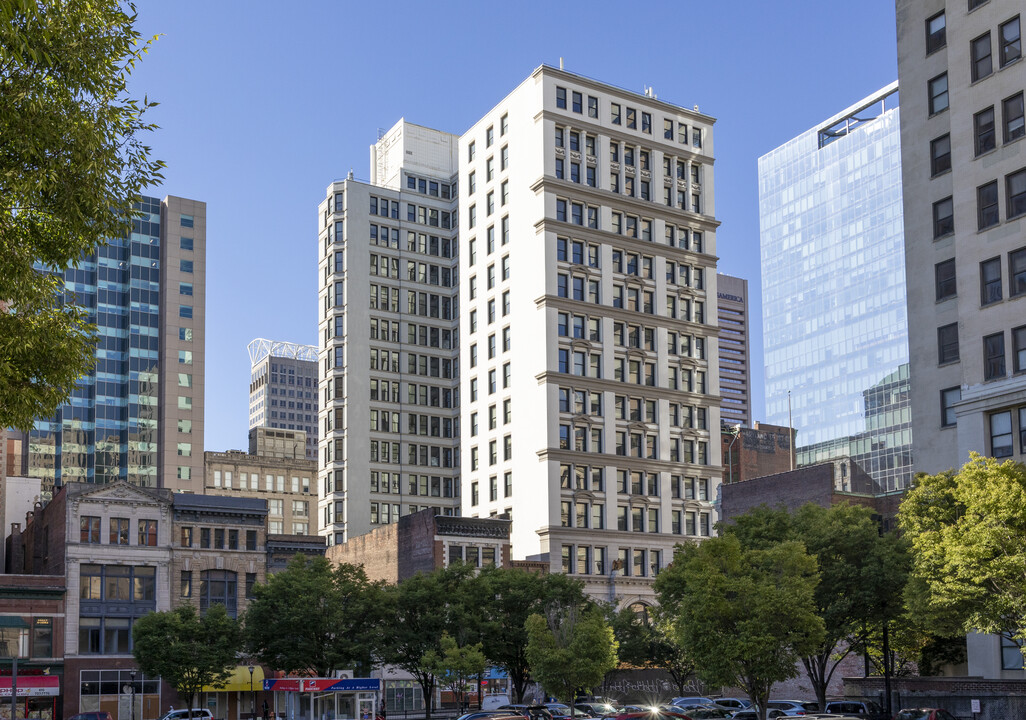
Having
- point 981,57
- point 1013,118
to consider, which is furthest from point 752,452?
point 1013,118

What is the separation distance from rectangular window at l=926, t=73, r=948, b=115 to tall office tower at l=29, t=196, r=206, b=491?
121 metres

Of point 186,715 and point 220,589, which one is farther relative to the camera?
point 220,589

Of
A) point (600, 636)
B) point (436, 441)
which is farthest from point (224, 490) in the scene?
point (600, 636)

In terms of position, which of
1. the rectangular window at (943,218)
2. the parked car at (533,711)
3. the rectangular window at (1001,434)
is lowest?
the parked car at (533,711)

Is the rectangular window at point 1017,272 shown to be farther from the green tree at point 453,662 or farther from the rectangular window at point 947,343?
the green tree at point 453,662

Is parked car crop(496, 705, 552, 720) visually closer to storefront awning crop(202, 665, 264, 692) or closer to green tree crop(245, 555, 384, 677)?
green tree crop(245, 555, 384, 677)

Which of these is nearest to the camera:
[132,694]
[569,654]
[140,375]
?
[569,654]

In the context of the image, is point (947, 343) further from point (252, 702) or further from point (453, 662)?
point (252, 702)

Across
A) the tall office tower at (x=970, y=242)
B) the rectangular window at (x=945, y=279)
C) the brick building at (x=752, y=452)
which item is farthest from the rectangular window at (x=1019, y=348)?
the brick building at (x=752, y=452)

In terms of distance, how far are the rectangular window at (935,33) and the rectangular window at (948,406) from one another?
21.1 m

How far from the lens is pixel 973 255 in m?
59.2

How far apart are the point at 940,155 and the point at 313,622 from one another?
4845 centimetres

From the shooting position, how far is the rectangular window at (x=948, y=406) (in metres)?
66.2

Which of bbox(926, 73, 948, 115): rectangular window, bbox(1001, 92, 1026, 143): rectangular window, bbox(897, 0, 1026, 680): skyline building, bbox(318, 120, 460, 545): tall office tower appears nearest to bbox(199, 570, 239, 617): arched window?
bbox(318, 120, 460, 545): tall office tower
